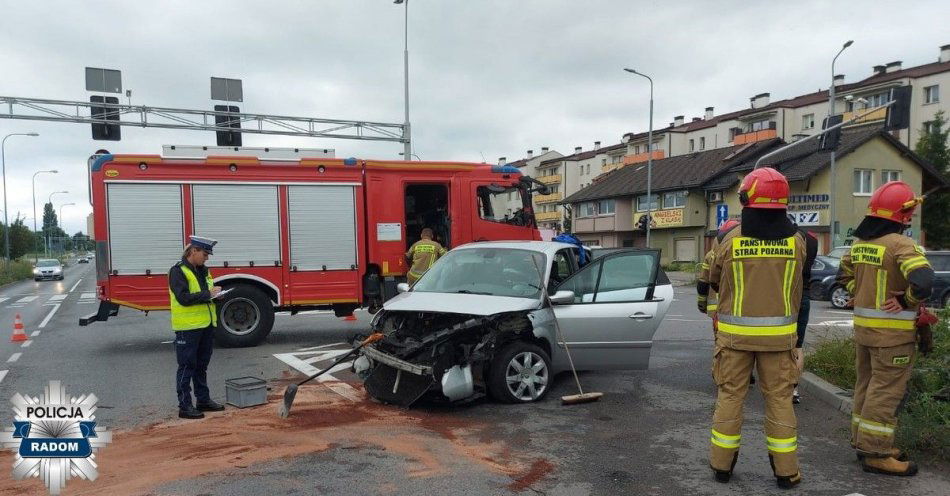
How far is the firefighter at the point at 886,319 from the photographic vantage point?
14.0 ft

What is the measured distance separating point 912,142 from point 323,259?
46817 millimetres

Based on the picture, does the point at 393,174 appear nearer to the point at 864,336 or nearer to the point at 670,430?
the point at 670,430

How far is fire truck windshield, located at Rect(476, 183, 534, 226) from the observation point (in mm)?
10852

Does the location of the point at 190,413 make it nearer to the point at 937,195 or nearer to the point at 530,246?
the point at 530,246

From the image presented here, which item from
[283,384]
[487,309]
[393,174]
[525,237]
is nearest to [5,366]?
[283,384]

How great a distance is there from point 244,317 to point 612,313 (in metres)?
5.97

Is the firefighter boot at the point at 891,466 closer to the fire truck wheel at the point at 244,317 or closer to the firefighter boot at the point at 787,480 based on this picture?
the firefighter boot at the point at 787,480

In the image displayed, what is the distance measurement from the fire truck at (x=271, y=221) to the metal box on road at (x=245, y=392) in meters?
3.61

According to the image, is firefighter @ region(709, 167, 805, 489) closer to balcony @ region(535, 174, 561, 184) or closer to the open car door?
the open car door

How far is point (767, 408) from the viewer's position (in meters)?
4.08

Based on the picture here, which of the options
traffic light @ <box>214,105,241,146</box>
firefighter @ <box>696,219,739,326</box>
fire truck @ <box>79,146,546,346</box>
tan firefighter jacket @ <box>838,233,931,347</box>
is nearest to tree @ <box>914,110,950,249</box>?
fire truck @ <box>79,146,546,346</box>

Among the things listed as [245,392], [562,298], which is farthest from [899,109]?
[245,392]

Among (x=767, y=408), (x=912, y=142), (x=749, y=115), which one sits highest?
(x=749, y=115)

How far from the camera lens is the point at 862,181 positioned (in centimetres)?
3462
